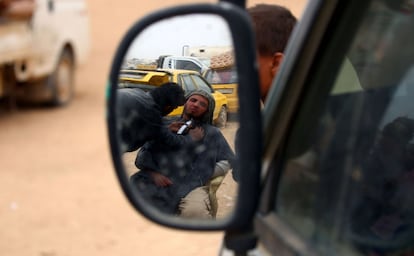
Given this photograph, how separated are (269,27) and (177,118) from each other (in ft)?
1.54

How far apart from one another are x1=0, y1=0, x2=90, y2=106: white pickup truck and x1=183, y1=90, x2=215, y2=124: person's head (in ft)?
24.0

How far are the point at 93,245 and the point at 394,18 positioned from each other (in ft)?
14.8

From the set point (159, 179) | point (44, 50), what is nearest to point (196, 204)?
point (159, 179)

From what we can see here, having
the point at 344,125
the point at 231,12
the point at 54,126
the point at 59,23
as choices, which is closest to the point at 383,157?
the point at 344,125

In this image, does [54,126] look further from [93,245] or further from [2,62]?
[93,245]

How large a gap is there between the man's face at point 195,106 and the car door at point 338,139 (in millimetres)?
148

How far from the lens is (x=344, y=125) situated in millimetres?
1526

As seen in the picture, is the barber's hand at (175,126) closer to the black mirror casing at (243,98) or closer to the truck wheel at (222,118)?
the truck wheel at (222,118)

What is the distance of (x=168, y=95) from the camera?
1.67 meters

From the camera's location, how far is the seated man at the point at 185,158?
1.66 m

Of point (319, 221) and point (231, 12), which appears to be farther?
point (319, 221)

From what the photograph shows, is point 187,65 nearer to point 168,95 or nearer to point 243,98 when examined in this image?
point 168,95

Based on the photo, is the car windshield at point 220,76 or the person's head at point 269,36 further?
the person's head at point 269,36

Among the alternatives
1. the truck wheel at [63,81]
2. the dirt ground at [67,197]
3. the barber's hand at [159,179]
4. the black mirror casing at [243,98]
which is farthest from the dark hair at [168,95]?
the truck wheel at [63,81]
